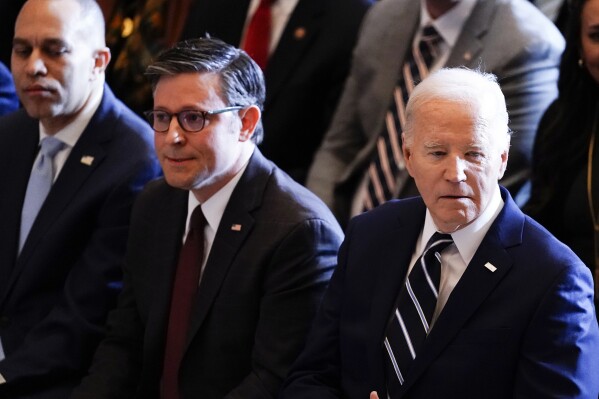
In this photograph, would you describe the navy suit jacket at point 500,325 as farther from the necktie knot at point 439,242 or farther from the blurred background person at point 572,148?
the blurred background person at point 572,148

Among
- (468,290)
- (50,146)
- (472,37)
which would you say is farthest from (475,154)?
(50,146)

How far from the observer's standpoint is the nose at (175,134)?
2740 millimetres

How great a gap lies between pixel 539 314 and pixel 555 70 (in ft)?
4.37

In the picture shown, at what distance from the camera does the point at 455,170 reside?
7.23 feet

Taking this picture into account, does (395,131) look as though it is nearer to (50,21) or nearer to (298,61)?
(298,61)

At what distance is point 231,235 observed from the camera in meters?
2.75

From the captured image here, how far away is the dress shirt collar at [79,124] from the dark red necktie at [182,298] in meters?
0.61

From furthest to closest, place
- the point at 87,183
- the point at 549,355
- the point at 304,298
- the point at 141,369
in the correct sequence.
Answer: the point at 87,183 < the point at 141,369 < the point at 304,298 < the point at 549,355

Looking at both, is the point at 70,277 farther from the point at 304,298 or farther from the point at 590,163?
the point at 590,163

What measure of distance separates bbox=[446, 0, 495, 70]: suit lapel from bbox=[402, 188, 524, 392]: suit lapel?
1093mm

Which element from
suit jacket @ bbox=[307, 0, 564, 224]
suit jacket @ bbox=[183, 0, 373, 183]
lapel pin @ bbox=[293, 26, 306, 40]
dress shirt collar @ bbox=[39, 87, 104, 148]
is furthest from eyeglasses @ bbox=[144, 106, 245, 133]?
lapel pin @ bbox=[293, 26, 306, 40]

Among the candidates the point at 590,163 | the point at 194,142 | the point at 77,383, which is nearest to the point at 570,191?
the point at 590,163

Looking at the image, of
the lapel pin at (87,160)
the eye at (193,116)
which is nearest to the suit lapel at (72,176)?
the lapel pin at (87,160)

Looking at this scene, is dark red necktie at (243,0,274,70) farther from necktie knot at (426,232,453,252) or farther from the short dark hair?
necktie knot at (426,232,453,252)
